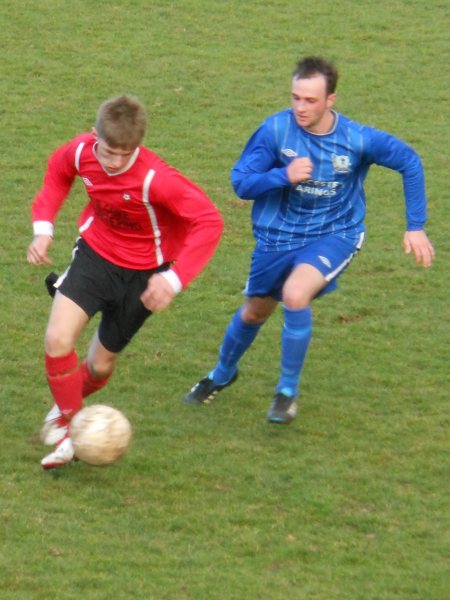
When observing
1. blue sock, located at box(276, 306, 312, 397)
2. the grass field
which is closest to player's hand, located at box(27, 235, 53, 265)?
the grass field

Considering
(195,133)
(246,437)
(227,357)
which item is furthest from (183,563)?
(195,133)

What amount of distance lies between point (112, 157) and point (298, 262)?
1422 millimetres

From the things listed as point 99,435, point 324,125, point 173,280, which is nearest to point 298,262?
point 324,125

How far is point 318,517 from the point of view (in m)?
6.38

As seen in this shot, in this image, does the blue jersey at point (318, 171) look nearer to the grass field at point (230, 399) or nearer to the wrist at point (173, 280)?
the wrist at point (173, 280)

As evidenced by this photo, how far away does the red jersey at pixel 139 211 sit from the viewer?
657 centimetres

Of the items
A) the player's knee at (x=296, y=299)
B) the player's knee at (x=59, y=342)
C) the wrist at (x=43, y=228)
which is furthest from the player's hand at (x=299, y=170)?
the player's knee at (x=59, y=342)

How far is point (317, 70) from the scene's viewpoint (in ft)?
23.7

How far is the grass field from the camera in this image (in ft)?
19.1

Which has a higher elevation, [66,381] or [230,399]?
[66,381]

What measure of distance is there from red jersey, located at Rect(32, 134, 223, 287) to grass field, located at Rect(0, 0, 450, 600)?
1115 mm

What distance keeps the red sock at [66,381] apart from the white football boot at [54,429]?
0.07 meters

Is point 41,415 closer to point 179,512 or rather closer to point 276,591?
point 179,512

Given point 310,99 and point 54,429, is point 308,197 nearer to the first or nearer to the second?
point 310,99
